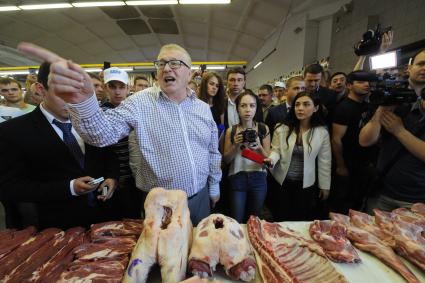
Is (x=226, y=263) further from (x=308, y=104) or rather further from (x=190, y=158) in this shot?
(x=308, y=104)

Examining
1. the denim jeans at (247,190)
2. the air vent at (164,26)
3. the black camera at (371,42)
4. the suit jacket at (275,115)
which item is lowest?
the denim jeans at (247,190)

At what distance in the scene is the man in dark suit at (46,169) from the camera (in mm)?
1541

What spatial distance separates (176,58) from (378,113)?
181cm

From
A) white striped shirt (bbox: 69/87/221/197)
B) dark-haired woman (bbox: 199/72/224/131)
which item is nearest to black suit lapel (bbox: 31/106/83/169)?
white striped shirt (bbox: 69/87/221/197)

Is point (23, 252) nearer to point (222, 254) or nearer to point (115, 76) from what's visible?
point (222, 254)

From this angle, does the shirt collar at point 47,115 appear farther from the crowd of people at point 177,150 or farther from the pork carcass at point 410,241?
the pork carcass at point 410,241

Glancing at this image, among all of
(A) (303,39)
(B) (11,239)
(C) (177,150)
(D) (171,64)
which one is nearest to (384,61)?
(D) (171,64)

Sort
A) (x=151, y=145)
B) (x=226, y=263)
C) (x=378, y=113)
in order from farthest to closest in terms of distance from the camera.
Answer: (x=378, y=113), (x=151, y=145), (x=226, y=263)

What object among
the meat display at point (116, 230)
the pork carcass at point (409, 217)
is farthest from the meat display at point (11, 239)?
the pork carcass at point (409, 217)

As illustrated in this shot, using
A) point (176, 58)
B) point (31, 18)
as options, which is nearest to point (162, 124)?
point (176, 58)

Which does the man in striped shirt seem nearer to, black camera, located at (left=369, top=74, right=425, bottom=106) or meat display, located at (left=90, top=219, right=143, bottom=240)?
meat display, located at (left=90, top=219, right=143, bottom=240)

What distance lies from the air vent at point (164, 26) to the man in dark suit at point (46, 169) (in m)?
10.0

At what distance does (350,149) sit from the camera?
9.08ft

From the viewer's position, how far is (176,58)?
1660mm
